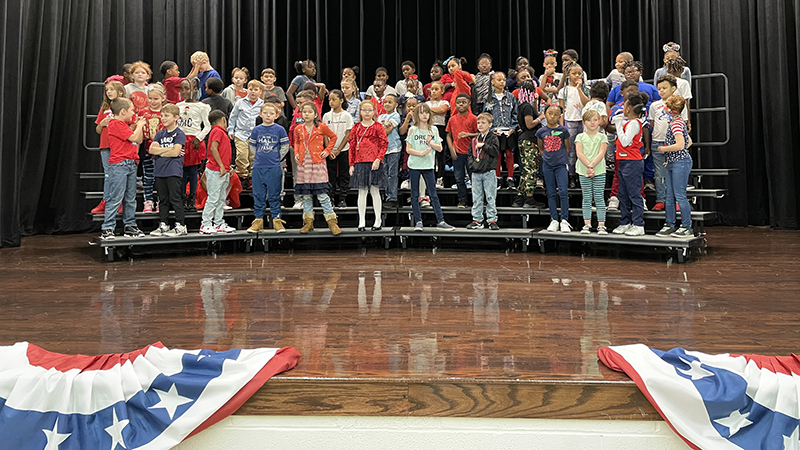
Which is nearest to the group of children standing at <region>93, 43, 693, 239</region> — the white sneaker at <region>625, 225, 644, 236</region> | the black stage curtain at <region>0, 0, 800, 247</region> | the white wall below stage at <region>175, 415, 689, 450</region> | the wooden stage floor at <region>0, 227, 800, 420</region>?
the white sneaker at <region>625, 225, 644, 236</region>

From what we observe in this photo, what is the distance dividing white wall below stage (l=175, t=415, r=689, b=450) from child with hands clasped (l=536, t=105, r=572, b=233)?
4.05 m

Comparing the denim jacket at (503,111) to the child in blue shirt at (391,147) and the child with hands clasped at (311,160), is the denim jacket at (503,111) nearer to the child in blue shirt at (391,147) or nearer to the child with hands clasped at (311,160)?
the child in blue shirt at (391,147)

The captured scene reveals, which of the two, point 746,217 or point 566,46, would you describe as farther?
point 566,46

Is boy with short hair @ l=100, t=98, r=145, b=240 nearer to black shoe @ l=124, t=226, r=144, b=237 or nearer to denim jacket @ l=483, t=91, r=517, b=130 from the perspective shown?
black shoe @ l=124, t=226, r=144, b=237

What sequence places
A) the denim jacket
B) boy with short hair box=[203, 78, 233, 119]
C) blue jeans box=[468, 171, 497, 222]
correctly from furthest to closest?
1. the denim jacket
2. boy with short hair box=[203, 78, 233, 119]
3. blue jeans box=[468, 171, 497, 222]

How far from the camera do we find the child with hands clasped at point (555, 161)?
6324mm

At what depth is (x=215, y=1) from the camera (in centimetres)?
968

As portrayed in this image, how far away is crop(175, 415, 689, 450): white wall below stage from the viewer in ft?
7.70

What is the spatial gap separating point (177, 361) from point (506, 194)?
5758 millimetres

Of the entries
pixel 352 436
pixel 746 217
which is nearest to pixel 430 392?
pixel 352 436

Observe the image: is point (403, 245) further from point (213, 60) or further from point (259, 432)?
point (213, 60)

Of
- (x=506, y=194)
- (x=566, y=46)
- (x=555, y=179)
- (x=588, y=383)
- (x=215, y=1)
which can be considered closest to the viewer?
(x=588, y=383)

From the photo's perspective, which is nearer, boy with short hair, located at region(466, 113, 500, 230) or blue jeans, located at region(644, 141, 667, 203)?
blue jeans, located at region(644, 141, 667, 203)

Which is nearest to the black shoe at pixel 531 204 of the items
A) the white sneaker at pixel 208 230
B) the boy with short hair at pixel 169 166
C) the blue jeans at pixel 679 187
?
the blue jeans at pixel 679 187
